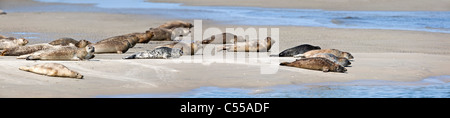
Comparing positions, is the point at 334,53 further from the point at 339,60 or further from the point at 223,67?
the point at 223,67

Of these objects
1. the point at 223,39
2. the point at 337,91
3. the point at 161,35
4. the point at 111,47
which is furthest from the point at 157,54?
the point at 161,35

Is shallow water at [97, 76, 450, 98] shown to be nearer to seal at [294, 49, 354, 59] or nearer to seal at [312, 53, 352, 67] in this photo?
seal at [312, 53, 352, 67]

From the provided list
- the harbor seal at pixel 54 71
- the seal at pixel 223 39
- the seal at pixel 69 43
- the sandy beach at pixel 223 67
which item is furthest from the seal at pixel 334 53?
the harbor seal at pixel 54 71

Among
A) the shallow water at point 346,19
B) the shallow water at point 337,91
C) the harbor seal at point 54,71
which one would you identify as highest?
the shallow water at point 346,19

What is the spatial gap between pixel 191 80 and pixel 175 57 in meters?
1.85

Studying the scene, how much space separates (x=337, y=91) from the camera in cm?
699

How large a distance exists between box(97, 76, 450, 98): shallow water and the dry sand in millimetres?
15737

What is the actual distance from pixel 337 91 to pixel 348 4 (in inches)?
720

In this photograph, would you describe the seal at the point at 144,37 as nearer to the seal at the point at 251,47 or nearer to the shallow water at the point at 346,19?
the seal at the point at 251,47

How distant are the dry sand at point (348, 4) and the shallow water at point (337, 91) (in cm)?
1574

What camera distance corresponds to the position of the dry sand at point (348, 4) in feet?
76.0
